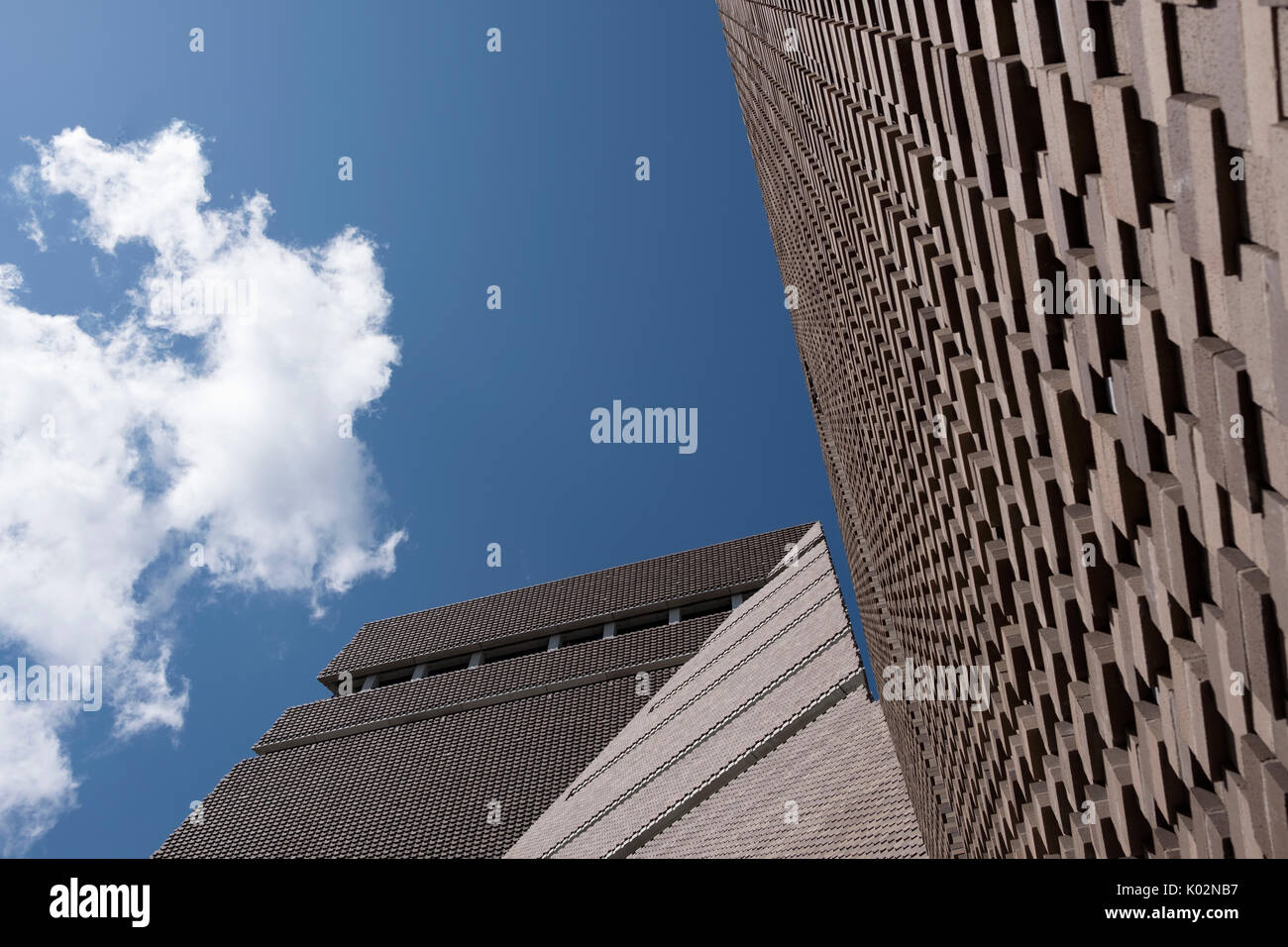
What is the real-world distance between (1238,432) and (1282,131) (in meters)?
0.33

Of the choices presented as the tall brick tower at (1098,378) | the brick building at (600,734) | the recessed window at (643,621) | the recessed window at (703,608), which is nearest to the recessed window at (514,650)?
the brick building at (600,734)

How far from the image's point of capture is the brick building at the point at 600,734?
306 inches

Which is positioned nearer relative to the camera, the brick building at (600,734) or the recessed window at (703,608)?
the brick building at (600,734)

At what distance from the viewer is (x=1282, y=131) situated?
781 millimetres

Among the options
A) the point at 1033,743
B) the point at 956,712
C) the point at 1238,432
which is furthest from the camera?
the point at 956,712

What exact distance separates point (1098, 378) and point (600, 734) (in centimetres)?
1571

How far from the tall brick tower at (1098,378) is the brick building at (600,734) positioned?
3.76 meters

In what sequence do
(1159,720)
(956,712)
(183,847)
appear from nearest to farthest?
(1159,720) → (956,712) → (183,847)

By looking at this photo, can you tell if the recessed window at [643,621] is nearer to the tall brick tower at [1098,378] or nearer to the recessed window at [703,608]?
the recessed window at [703,608]

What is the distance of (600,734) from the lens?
635 inches

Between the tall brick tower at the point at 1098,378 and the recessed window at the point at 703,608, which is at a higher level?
the recessed window at the point at 703,608

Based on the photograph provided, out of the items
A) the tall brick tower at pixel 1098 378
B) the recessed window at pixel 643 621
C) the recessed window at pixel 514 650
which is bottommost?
the tall brick tower at pixel 1098 378

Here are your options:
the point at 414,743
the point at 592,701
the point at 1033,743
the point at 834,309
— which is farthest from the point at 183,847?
the point at 1033,743
